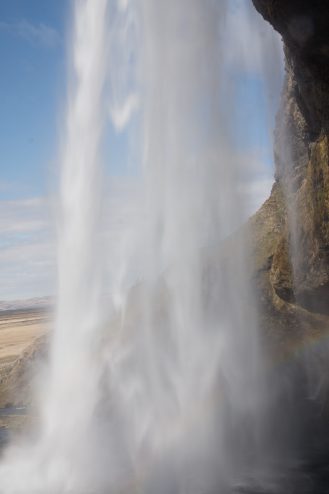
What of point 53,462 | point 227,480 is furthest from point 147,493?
point 53,462

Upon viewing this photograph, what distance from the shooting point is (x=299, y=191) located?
84.0 feet

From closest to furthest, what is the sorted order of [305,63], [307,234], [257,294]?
[305,63]
[307,234]
[257,294]

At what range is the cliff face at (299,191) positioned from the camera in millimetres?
16953

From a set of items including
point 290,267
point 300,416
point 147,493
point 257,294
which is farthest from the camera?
point 257,294

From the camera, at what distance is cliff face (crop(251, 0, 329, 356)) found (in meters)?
17.0

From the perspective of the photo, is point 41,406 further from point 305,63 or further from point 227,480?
point 305,63

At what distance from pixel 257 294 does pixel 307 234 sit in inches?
300

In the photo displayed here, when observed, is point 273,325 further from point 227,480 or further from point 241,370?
point 227,480

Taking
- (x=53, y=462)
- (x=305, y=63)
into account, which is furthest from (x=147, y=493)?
(x=305, y=63)

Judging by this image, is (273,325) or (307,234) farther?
(273,325)

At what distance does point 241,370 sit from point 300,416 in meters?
3.60

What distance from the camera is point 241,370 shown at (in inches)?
1061

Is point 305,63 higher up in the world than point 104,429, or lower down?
higher up


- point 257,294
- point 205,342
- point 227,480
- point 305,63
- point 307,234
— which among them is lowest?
point 227,480
